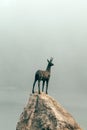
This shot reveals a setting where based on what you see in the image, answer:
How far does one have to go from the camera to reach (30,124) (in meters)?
73.4

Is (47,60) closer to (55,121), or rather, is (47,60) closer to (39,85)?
(39,85)

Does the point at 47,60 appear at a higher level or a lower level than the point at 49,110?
higher

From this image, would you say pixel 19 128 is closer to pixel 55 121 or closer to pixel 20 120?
pixel 20 120

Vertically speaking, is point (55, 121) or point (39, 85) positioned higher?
point (39, 85)

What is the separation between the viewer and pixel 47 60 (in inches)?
2958

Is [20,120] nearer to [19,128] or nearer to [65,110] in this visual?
[19,128]

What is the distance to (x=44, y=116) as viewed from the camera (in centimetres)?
7250

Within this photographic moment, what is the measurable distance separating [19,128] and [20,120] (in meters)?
1.18

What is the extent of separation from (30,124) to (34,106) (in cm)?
263

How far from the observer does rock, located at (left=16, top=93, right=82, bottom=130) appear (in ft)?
236

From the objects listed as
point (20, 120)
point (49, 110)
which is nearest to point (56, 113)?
point (49, 110)

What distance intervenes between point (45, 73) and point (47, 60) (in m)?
1.93

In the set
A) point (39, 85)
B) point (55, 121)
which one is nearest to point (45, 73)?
point (39, 85)

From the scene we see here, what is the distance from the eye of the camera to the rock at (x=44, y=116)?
71.9 metres
